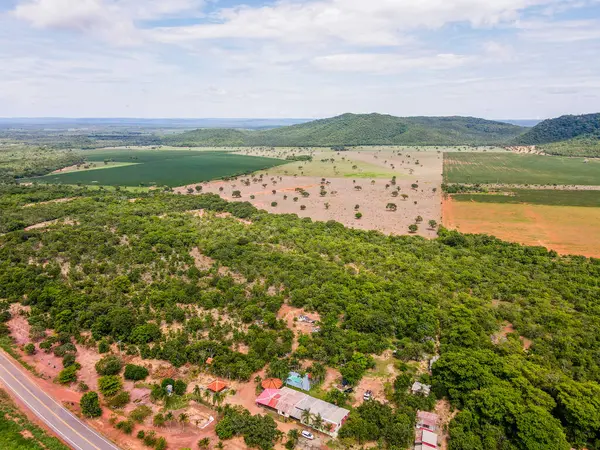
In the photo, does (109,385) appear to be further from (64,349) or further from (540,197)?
(540,197)

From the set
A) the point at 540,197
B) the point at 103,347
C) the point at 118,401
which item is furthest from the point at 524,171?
the point at 118,401

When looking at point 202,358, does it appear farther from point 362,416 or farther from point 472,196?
point 472,196

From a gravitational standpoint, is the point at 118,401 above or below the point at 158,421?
above

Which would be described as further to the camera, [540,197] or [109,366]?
[540,197]

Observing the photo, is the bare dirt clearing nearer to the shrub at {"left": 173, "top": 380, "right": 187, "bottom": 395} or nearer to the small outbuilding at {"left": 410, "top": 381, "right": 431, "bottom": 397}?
the small outbuilding at {"left": 410, "top": 381, "right": 431, "bottom": 397}

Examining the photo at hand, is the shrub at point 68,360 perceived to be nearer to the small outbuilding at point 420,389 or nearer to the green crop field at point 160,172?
the small outbuilding at point 420,389

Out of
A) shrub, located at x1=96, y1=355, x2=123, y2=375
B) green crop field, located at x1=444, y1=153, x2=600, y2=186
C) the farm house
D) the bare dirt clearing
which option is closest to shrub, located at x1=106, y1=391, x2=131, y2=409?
shrub, located at x1=96, y1=355, x2=123, y2=375

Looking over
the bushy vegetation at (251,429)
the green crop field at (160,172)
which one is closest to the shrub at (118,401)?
the bushy vegetation at (251,429)
